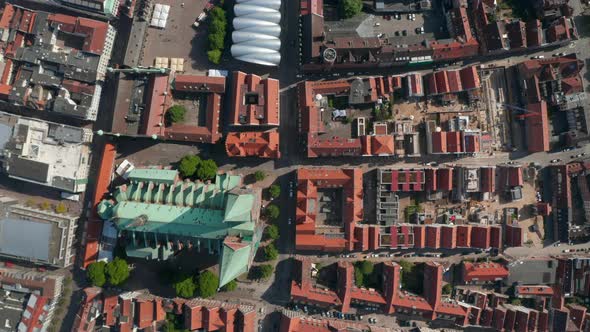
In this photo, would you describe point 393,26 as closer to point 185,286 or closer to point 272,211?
point 272,211

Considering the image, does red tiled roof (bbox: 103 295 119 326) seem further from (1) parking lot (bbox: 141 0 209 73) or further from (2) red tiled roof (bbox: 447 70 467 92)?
(2) red tiled roof (bbox: 447 70 467 92)

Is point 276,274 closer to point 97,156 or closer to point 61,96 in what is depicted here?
point 97,156

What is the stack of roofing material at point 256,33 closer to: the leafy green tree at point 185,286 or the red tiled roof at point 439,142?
the red tiled roof at point 439,142

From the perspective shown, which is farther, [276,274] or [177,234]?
[276,274]

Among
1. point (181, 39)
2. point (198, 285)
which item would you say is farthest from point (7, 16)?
point (198, 285)

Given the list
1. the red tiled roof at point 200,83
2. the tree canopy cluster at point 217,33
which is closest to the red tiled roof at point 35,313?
the red tiled roof at point 200,83

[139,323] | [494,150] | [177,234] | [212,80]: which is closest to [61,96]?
[212,80]
